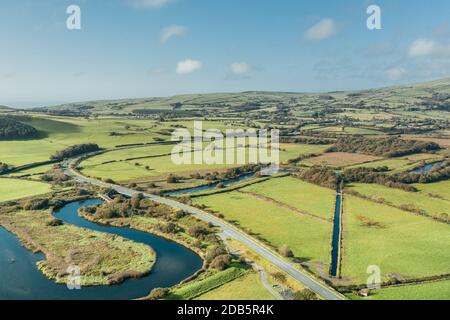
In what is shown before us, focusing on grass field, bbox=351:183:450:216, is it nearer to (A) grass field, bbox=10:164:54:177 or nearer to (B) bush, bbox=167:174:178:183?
(B) bush, bbox=167:174:178:183

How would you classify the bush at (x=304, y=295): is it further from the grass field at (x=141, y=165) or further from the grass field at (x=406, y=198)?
the grass field at (x=141, y=165)

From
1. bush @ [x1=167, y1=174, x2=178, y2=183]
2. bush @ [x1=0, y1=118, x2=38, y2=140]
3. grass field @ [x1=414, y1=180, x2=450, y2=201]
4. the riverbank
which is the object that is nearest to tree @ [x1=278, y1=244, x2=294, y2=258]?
the riverbank

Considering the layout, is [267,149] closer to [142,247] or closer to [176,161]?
[176,161]

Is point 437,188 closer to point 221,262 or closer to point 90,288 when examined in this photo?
point 221,262

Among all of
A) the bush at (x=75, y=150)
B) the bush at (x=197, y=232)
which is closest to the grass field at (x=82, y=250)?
the bush at (x=197, y=232)

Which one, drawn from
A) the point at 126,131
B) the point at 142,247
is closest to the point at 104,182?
the point at 142,247
